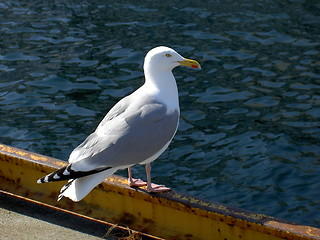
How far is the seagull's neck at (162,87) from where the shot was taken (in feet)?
15.2

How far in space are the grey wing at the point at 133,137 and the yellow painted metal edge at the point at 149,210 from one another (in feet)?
1.29

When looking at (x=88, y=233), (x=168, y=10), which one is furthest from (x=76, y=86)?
(x=88, y=233)

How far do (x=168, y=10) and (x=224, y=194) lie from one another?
524cm

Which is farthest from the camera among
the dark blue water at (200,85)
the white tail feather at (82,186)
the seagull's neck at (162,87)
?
the dark blue water at (200,85)

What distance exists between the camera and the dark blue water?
6688 mm

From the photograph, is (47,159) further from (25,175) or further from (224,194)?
(224,194)

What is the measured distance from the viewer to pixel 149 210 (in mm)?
4723

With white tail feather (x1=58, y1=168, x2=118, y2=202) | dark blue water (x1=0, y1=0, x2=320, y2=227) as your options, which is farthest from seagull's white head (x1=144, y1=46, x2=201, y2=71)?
dark blue water (x1=0, y1=0, x2=320, y2=227)

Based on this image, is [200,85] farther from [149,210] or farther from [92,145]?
[92,145]

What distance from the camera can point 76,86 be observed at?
8656 millimetres

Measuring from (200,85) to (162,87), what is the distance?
157 inches

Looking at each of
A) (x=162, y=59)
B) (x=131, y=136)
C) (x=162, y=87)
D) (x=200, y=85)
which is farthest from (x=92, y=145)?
(x=200, y=85)

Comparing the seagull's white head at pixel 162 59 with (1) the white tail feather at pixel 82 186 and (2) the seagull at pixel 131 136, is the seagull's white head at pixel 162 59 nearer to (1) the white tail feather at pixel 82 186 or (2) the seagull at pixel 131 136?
(2) the seagull at pixel 131 136

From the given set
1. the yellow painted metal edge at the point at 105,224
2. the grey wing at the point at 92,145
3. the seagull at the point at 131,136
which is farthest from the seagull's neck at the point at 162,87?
the yellow painted metal edge at the point at 105,224
